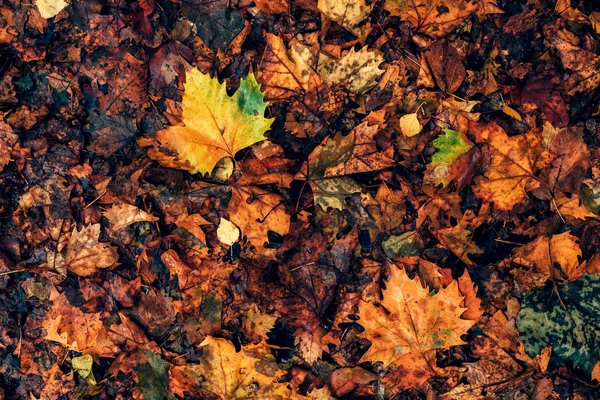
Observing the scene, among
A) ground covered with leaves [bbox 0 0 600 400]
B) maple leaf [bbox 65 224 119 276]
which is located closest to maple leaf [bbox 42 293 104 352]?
ground covered with leaves [bbox 0 0 600 400]

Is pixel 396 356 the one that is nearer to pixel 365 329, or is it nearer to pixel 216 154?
pixel 365 329

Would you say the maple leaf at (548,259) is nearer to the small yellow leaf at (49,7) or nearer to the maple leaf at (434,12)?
the maple leaf at (434,12)

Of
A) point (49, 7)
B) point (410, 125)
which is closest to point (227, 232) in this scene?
point (410, 125)

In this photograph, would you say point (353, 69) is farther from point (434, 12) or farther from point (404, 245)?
point (404, 245)

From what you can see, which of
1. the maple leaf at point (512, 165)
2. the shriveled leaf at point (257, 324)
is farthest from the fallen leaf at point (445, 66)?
the shriveled leaf at point (257, 324)

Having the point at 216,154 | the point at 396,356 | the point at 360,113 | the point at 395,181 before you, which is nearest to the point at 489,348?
the point at 396,356

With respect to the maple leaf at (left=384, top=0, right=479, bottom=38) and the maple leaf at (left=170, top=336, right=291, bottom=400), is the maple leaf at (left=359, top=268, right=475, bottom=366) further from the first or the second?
the maple leaf at (left=384, top=0, right=479, bottom=38)
